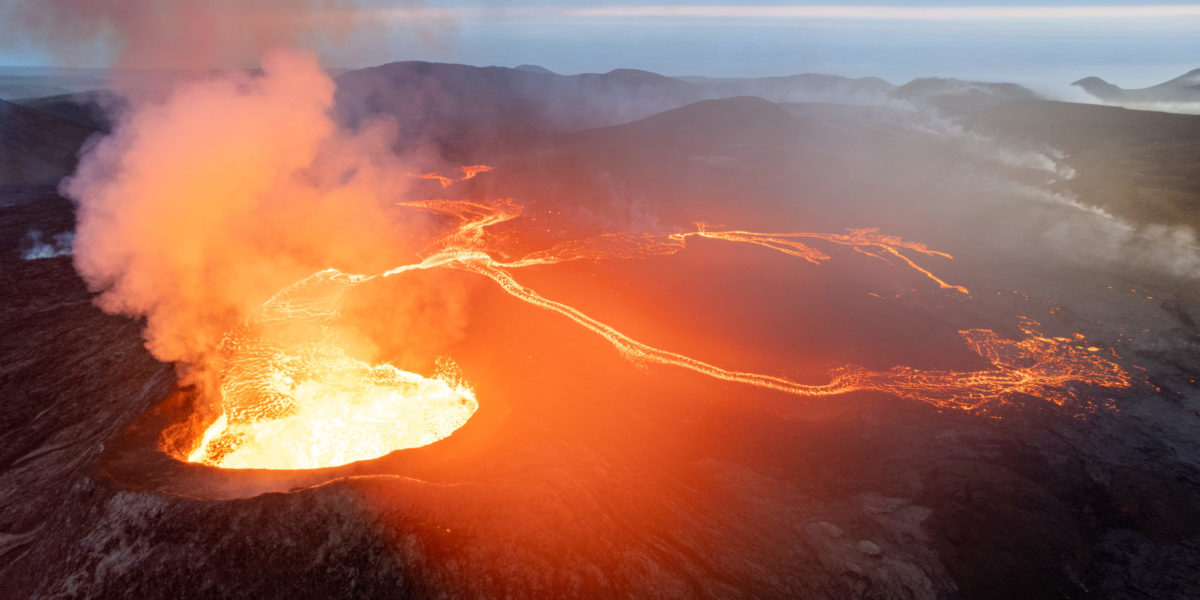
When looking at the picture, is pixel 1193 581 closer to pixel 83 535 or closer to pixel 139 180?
pixel 83 535

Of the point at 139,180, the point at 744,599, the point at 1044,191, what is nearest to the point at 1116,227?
the point at 1044,191

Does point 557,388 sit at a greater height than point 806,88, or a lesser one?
lesser

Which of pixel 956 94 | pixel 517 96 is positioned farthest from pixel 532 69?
pixel 956 94

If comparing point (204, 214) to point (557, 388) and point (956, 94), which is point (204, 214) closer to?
point (557, 388)

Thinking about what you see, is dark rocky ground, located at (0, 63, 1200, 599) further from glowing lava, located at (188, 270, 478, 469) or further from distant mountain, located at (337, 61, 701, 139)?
distant mountain, located at (337, 61, 701, 139)

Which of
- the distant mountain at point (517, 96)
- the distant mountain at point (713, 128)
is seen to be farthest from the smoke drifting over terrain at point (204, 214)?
the distant mountain at point (713, 128)

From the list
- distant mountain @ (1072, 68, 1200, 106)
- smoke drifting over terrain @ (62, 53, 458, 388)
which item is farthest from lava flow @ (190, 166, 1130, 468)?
distant mountain @ (1072, 68, 1200, 106)

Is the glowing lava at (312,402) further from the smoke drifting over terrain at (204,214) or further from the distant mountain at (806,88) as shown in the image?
the distant mountain at (806,88)
